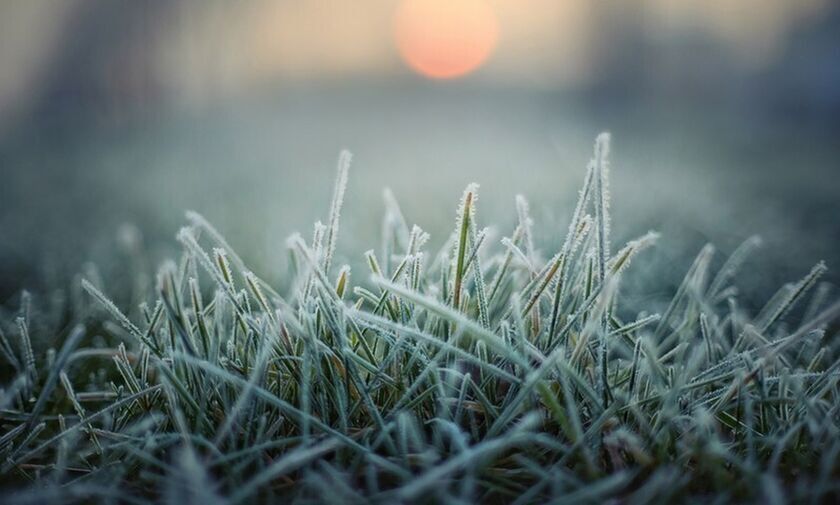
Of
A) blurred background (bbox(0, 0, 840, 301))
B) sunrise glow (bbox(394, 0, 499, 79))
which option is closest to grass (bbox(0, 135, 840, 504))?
blurred background (bbox(0, 0, 840, 301))

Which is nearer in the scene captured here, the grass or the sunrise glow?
the grass

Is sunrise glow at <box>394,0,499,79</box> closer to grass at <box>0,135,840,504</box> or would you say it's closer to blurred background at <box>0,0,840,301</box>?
blurred background at <box>0,0,840,301</box>

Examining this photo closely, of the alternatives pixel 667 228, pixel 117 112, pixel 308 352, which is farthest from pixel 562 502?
pixel 117 112

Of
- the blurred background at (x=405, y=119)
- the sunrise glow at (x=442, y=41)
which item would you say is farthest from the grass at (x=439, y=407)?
the sunrise glow at (x=442, y=41)

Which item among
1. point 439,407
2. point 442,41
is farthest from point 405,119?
→ point 439,407

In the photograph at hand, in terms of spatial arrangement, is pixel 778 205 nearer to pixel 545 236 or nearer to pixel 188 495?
pixel 545 236

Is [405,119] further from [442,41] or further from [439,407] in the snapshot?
[439,407]
